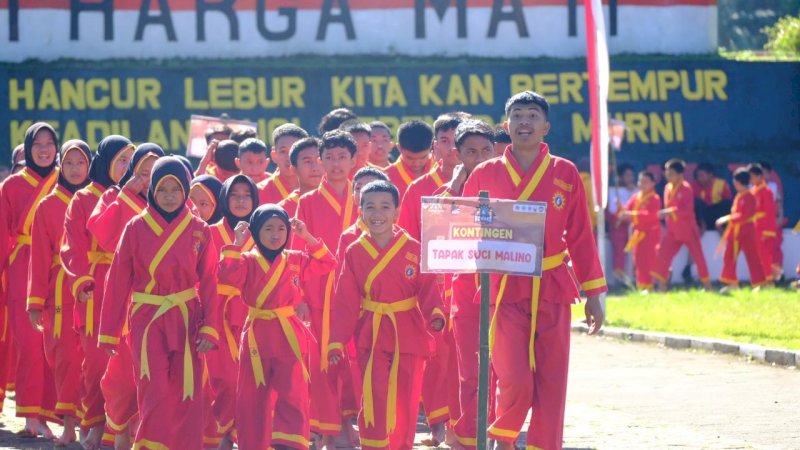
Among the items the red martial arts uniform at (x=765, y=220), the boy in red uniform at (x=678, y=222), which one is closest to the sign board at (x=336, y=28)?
the boy in red uniform at (x=678, y=222)

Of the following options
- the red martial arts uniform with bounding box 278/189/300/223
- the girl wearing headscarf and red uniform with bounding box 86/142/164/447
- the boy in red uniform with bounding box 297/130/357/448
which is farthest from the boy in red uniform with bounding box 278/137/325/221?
the girl wearing headscarf and red uniform with bounding box 86/142/164/447

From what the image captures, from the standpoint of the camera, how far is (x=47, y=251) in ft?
36.4

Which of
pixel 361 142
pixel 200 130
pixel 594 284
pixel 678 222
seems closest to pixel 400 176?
pixel 361 142

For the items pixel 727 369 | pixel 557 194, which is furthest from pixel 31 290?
pixel 727 369

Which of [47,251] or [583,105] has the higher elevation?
[583,105]

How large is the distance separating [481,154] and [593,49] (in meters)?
7.58

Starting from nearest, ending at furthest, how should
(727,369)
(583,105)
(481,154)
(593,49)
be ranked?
(481,154)
(727,369)
(593,49)
(583,105)

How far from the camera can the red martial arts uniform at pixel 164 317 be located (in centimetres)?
916

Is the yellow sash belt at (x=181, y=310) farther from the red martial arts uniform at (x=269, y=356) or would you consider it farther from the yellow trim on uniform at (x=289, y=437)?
the yellow trim on uniform at (x=289, y=437)

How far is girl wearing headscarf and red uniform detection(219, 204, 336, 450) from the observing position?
9.52 metres

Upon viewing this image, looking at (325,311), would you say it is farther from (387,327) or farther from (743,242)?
(743,242)

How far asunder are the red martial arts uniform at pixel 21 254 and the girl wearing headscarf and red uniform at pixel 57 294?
53 cm

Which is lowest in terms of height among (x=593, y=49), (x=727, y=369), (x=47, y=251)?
(x=727, y=369)

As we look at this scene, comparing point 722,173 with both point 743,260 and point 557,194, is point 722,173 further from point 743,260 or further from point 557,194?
point 557,194
